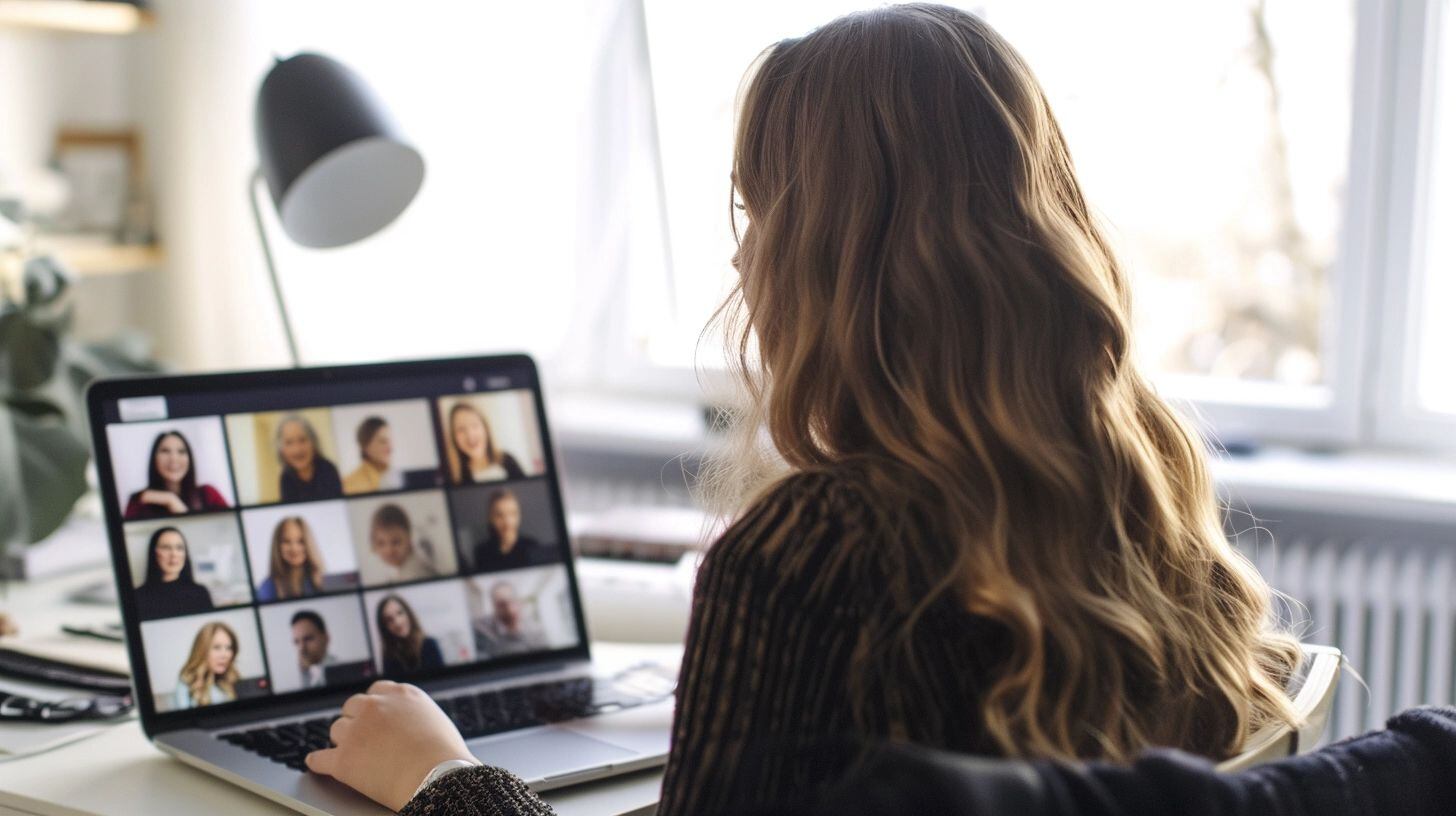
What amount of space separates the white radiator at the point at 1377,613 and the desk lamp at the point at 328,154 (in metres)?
1.29

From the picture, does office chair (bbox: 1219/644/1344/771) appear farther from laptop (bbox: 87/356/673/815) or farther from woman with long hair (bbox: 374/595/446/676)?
woman with long hair (bbox: 374/595/446/676)

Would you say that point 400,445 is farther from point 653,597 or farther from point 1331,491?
point 1331,491

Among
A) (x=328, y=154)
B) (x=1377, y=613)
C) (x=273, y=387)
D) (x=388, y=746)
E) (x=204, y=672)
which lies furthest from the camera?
(x=1377, y=613)

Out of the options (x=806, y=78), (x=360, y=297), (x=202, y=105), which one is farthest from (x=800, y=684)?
(x=202, y=105)

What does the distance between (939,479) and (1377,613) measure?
57.5 inches

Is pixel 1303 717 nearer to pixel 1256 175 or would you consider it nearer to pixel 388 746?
pixel 388 746

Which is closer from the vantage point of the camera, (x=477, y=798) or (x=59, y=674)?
(x=477, y=798)

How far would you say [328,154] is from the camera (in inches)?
53.0

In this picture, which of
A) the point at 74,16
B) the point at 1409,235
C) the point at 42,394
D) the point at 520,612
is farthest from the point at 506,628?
the point at 74,16

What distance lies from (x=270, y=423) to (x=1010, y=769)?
0.82 meters

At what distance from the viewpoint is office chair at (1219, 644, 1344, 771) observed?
774mm

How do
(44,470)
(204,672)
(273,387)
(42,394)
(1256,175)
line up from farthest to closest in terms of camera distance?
1. (1256,175)
2. (42,394)
3. (44,470)
4. (273,387)
5. (204,672)

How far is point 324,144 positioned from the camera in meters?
1.35

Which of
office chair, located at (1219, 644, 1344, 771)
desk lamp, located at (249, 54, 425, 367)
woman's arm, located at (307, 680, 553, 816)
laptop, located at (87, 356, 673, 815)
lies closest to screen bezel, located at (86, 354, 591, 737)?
laptop, located at (87, 356, 673, 815)
